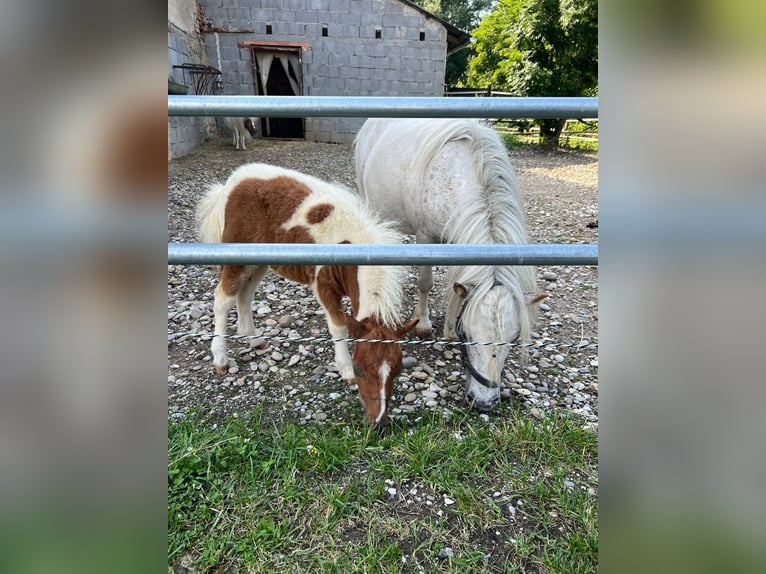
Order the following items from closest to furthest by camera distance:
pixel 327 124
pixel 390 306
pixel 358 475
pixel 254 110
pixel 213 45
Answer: pixel 254 110 → pixel 358 475 → pixel 390 306 → pixel 213 45 → pixel 327 124

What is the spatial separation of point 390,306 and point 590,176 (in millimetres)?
9418

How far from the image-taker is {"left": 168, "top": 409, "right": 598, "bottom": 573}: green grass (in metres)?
1.73

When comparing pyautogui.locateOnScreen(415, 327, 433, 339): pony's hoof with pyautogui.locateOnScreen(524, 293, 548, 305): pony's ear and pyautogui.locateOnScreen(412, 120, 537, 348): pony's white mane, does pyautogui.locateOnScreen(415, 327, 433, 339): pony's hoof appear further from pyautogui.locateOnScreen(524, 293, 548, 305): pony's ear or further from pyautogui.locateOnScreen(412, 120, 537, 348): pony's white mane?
Answer: pyautogui.locateOnScreen(524, 293, 548, 305): pony's ear

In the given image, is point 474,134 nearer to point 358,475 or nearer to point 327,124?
point 358,475

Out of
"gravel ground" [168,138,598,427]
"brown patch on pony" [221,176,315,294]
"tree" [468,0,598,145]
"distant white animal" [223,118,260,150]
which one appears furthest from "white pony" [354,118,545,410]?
"tree" [468,0,598,145]

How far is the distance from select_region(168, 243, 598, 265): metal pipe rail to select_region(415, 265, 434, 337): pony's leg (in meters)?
2.39

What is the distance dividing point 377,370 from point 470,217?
1151 millimetres

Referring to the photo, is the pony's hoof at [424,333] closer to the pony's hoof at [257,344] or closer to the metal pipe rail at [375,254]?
the pony's hoof at [257,344]

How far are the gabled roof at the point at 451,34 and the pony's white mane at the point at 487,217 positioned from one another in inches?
452

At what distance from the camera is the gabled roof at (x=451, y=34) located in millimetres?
12773
